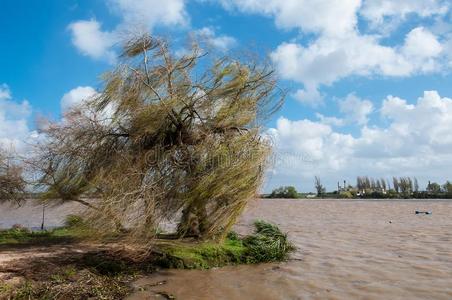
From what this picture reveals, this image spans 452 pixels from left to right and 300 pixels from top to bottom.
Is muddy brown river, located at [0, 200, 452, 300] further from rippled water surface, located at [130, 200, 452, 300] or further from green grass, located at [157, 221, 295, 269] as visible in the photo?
green grass, located at [157, 221, 295, 269]

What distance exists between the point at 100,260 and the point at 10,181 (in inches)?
327

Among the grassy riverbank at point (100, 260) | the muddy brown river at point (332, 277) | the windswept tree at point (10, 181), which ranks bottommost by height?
the muddy brown river at point (332, 277)

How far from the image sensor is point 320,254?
1750 centimetres

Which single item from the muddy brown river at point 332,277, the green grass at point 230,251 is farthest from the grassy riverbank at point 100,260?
the muddy brown river at point 332,277

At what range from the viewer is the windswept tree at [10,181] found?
19.4m

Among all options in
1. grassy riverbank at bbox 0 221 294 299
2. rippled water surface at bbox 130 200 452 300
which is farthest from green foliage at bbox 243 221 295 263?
rippled water surface at bbox 130 200 452 300

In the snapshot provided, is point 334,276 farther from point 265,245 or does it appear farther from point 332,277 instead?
point 265,245

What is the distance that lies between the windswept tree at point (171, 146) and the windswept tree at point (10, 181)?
5120mm

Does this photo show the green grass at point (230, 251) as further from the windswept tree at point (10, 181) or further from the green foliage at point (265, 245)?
the windswept tree at point (10, 181)

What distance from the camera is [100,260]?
13.6 metres

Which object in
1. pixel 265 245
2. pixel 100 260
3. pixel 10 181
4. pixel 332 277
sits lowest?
pixel 332 277

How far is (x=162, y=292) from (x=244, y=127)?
5764 millimetres

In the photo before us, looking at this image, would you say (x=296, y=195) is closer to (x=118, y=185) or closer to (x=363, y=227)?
(x=363, y=227)

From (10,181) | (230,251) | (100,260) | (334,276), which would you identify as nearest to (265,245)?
(230,251)
